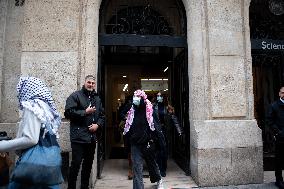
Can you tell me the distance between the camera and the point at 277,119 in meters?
5.65

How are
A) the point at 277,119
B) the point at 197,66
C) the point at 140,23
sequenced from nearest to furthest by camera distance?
the point at 277,119 → the point at 197,66 → the point at 140,23

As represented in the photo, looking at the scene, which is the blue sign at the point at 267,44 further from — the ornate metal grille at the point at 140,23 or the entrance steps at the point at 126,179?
the entrance steps at the point at 126,179

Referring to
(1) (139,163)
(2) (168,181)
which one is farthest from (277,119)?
(1) (139,163)

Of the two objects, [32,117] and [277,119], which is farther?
[277,119]

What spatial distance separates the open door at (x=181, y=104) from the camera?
263 inches

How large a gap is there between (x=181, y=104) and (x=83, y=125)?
3.29 meters

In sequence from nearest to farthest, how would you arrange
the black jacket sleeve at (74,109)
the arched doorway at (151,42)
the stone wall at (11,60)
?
1. the black jacket sleeve at (74,109)
2. the stone wall at (11,60)
3. the arched doorway at (151,42)

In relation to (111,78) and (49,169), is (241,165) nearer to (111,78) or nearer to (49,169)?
(49,169)

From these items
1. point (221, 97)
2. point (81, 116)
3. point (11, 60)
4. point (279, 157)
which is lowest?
point (279, 157)

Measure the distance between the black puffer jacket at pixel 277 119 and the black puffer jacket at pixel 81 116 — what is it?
3.30m

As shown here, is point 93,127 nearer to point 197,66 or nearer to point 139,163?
point 139,163

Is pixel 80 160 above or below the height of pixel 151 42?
below

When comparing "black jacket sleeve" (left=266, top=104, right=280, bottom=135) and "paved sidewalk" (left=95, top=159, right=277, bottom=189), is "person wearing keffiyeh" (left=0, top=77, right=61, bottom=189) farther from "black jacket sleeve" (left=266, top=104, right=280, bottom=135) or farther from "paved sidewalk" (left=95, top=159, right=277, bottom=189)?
"black jacket sleeve" (left=266, top=104, right=280, bottom=135)

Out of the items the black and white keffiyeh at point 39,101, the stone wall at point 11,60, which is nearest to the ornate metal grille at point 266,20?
the stone wall at point 11,60
